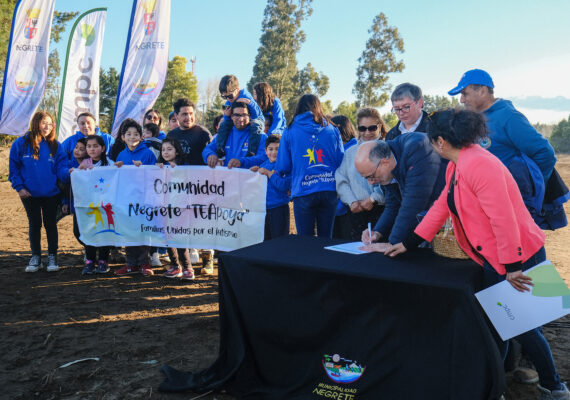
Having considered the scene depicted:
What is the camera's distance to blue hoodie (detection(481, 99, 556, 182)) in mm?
3099

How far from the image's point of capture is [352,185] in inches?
164

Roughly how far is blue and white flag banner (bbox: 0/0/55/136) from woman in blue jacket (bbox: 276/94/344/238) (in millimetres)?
12395

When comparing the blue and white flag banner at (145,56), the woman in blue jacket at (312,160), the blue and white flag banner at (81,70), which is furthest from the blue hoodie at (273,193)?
the blue and white flag banner at (81,70)

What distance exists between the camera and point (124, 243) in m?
5.71

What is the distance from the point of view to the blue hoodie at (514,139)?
10.2 feet

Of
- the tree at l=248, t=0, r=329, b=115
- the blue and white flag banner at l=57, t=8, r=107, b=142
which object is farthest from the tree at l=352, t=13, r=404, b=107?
the blue and white flag banner at l=57, t=8, r=107, b=142

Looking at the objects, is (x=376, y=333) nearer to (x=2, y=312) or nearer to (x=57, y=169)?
(x=2, y=312)

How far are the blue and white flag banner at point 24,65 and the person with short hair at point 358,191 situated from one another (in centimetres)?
1282

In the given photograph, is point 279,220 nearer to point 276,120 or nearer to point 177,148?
point 276,120

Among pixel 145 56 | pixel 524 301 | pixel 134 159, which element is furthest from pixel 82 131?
pixel 145 56

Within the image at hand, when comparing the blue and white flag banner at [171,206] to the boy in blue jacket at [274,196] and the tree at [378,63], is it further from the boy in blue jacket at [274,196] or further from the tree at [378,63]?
the tree at [378,63]

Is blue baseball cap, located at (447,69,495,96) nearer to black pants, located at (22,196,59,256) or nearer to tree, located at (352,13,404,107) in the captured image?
black pants, located at (22,196,59,256)

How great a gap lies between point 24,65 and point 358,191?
13.9 metres

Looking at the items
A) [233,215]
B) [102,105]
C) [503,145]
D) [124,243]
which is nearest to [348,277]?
[503,145]
